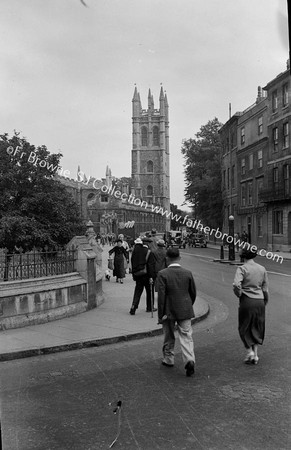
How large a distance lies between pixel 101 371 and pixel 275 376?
7.28ft

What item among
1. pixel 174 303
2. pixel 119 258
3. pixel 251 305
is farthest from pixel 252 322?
pixel 119 258

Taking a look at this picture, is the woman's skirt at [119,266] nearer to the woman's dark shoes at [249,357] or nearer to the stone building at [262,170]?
the woman's dark shoes at [249,357]

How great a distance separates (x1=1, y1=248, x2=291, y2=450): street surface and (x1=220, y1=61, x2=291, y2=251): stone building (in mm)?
25977

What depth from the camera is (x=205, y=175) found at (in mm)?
52188

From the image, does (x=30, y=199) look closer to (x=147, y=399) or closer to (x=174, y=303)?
(x=174, y=303)

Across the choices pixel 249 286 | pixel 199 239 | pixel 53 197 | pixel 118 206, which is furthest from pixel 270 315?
pixel 118 206

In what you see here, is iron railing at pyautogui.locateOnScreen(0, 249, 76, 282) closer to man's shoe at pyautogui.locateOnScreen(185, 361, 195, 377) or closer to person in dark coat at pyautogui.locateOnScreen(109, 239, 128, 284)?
man's shoe at pyautogui.locateOnScreen(185, 361, 195, 377)

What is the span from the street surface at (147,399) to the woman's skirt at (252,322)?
347 millimetres

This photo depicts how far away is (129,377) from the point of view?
18.4 feet

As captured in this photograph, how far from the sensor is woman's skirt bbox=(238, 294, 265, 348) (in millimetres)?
6199

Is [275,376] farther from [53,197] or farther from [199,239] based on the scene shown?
[199,239]

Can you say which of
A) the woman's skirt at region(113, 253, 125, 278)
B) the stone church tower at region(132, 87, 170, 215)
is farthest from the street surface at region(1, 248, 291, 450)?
the stone church tower at region(132, 87, 170, 215)

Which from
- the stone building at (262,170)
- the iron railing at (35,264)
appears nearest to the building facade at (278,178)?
the stone building at (262,170)

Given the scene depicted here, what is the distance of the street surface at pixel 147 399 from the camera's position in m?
3.83
